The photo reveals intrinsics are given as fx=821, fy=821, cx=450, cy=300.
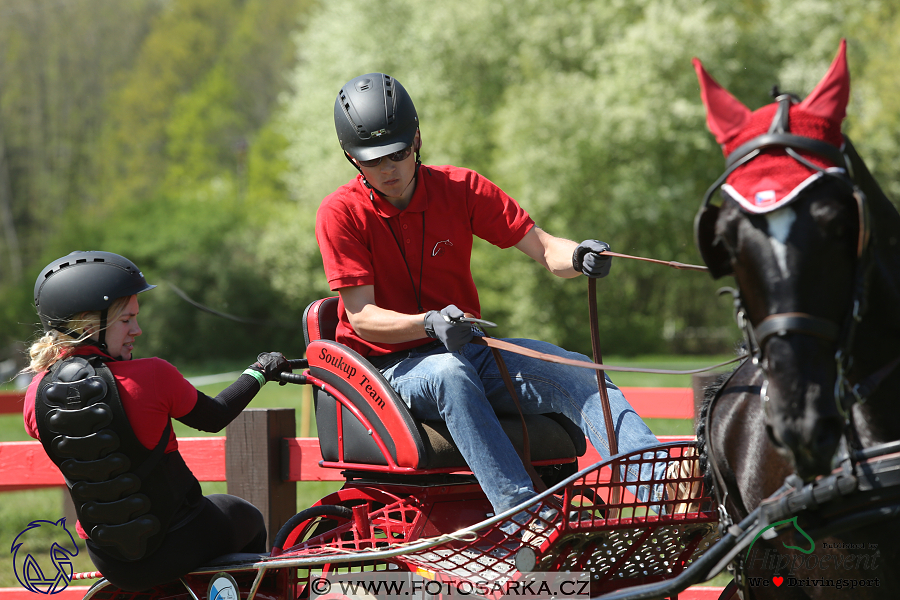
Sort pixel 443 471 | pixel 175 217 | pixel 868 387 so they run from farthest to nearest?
pixel 175 217 < pixel 443 471 < pixel 868 387

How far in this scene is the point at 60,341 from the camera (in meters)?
2.87

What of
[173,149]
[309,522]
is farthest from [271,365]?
[173,149]

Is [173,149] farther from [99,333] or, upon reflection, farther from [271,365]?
[99,333]

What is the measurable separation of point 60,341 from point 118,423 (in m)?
0.41

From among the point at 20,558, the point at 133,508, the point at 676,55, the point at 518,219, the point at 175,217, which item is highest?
the point at 676,55

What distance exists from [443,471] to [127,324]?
49.3 inches

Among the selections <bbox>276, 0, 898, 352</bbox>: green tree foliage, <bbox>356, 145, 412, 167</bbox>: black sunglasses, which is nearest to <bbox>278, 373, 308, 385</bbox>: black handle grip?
<bbox>356, 145, 412, 167</bbox>: black sunglasses

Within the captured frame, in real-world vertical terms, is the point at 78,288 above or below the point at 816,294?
above

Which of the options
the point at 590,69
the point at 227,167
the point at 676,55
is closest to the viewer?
the point at 676,55

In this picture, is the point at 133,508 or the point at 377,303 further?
the point at 377,303

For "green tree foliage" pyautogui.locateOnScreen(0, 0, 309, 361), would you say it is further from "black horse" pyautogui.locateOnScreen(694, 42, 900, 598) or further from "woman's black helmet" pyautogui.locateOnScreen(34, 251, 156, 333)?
"black horse" pyautogui.locateOnScreen(694, 42, 900, 598)

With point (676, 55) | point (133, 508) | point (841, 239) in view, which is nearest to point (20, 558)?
point (133, 508)

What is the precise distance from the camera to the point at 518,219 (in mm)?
3510

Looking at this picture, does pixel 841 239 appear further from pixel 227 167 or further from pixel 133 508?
pixel 227 167
